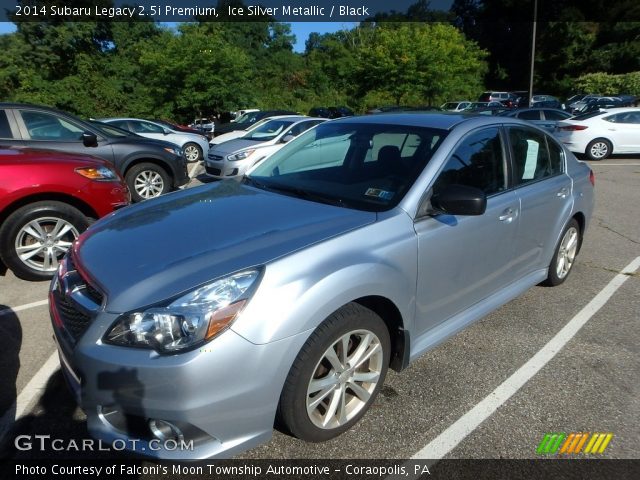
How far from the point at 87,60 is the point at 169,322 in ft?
121

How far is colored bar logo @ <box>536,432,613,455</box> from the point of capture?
2.38 m

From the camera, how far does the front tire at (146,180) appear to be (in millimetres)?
7750

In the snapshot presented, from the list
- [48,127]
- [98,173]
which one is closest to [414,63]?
[48,127]

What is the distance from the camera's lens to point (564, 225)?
4.02m

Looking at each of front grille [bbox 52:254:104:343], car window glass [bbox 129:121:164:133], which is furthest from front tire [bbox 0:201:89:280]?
car window glass [bbox 129:121:164:133]

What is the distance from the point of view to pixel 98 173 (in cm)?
471

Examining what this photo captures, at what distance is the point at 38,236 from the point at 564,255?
16.1 feet

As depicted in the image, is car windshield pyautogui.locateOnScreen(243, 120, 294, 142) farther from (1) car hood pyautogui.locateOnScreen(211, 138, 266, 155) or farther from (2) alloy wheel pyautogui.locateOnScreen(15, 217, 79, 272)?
(2) alloy wheel pyautogui.locateOnScreen(15, 217, 79, 272)

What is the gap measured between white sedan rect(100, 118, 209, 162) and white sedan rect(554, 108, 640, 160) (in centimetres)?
1071

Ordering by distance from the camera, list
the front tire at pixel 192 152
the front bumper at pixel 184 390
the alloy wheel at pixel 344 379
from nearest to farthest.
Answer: the front bumper at pixel 184 390, the alloy wheel at pixel 344 379, the front tire at pixel 192 152

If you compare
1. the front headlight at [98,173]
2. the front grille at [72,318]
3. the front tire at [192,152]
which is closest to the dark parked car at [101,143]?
the front headlight at [98,173]

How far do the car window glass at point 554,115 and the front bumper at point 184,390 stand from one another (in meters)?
15.3

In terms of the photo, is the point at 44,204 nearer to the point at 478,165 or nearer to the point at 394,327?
the point at 394,327

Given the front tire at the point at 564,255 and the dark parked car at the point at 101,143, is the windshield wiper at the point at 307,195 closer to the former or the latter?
the front tire at the point at 564,255
